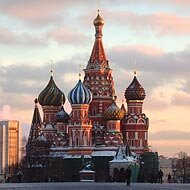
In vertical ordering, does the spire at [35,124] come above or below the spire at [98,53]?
below

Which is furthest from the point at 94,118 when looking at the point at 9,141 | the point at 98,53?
the point at 9,141

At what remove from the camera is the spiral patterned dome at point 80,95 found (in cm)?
9581

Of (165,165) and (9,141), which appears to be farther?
(9,141)

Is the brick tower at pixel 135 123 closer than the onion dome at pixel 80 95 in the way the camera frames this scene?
No

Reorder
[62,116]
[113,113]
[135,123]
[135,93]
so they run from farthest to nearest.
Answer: [135,93], [62,116], [135,123], [113,113]

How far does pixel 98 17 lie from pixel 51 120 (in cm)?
1395

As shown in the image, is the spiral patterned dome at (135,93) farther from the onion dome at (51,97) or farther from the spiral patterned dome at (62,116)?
the onion dome at (51,97)

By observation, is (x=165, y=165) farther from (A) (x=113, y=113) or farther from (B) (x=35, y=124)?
(A) (x=113, y=113)

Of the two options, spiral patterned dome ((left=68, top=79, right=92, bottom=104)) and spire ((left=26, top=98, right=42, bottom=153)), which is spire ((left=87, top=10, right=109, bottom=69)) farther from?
spire ((left=26, top=98, right=42, bottom=153))

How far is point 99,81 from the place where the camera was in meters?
101

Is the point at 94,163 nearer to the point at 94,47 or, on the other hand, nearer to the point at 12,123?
the point at 94,47

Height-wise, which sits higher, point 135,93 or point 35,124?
point 135,93

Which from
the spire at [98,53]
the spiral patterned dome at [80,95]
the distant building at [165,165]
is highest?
the spire at [98,53]

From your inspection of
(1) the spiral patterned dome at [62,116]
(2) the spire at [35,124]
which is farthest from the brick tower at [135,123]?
(2) the spire at [35,124]
